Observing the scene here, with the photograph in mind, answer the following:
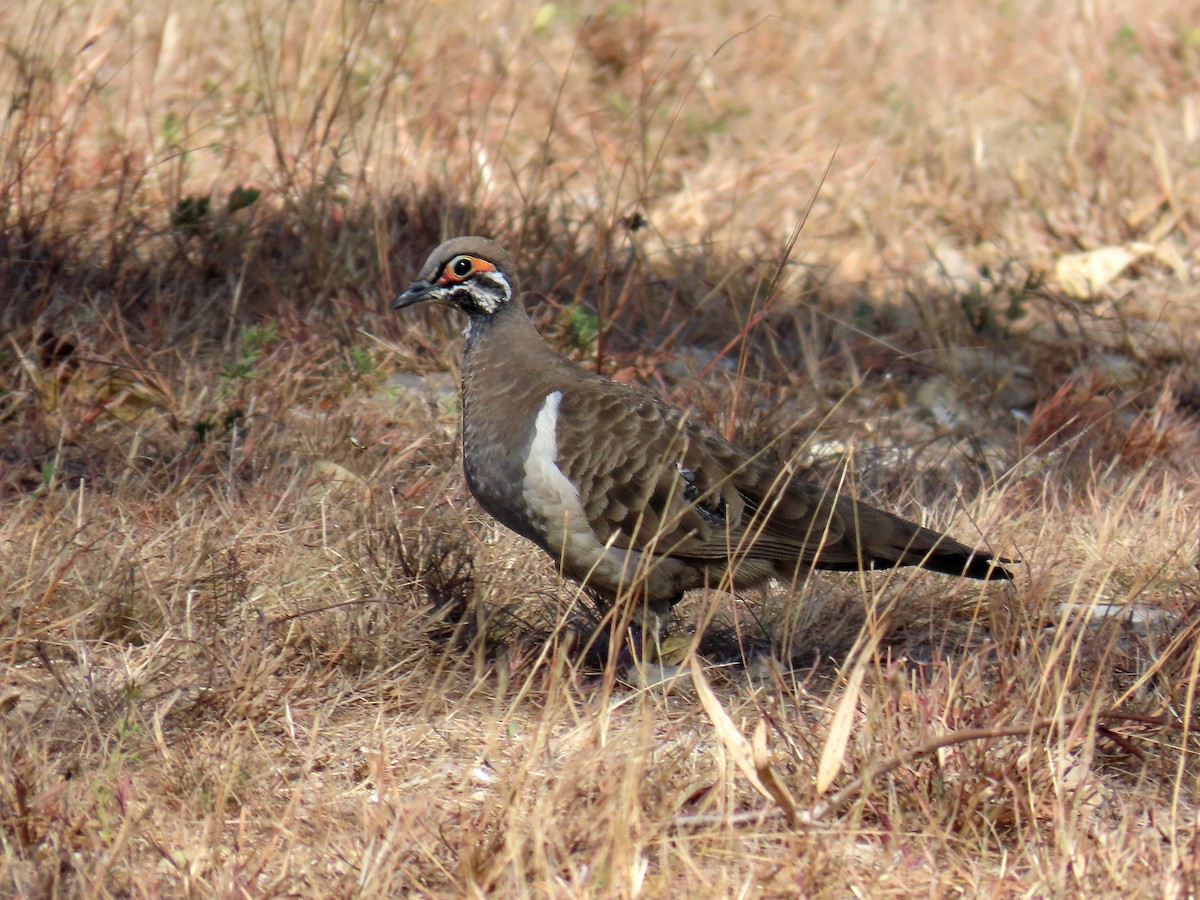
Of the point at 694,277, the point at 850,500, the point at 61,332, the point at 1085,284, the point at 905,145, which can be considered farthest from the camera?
the point at 905,145

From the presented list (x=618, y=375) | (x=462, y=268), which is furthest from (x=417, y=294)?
(x=618, y=375)

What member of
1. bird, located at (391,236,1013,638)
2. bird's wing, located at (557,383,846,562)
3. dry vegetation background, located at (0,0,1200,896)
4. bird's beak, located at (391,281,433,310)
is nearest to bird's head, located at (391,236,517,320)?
bird's beak, located at (391,281,433,310)

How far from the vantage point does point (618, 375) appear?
5336mm

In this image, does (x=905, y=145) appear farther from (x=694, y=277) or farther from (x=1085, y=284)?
(x=694, y=277)

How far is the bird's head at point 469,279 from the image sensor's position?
4.07m

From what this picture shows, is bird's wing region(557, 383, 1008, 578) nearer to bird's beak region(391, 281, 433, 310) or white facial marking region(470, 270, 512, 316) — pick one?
white facial marking region(470, 270, 512, 316)

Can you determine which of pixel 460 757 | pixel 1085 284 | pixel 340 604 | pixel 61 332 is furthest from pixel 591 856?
pixel 1085 284

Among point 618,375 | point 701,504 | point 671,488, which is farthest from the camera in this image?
point 618,375

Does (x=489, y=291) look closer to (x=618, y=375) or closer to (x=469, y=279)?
(x=469, y=279)

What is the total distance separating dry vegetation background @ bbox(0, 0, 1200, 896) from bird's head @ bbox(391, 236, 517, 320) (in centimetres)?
63

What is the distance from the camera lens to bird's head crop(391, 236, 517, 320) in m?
4.07

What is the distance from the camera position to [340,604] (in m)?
3.57

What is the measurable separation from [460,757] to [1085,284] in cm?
453

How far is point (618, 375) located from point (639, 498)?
163cm
